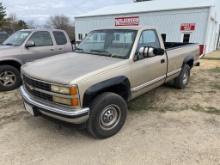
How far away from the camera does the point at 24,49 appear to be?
608 centimetres

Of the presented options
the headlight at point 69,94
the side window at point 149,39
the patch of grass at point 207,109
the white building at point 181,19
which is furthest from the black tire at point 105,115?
the white building at point 181,19

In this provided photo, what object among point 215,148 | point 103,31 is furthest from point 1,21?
point 215,148

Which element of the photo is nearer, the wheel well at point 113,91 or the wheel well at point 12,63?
the wheel well at point 113,91

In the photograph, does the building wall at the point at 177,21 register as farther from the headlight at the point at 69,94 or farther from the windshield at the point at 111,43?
the headlight at the point at 69,94

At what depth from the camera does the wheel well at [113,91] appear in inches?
117

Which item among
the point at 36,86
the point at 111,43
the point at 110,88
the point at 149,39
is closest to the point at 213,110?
the point at 149,39

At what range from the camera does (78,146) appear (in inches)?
129

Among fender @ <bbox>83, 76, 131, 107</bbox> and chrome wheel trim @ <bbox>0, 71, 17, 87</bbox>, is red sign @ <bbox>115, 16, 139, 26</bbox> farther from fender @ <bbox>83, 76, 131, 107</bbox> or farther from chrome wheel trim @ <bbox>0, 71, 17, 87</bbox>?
fender @ <bbox>83, 76, 131, 107</bbox>

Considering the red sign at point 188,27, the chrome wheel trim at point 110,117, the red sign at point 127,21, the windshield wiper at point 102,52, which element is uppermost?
the red sign at point 127,21

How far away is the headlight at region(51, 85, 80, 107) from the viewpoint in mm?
2811

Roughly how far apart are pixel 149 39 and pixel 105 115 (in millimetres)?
2058

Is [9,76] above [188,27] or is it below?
below

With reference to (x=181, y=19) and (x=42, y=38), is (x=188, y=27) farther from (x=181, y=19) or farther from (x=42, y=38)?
(x=42, y=38)

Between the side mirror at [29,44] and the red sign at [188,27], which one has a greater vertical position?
the red sign at [188,27]
